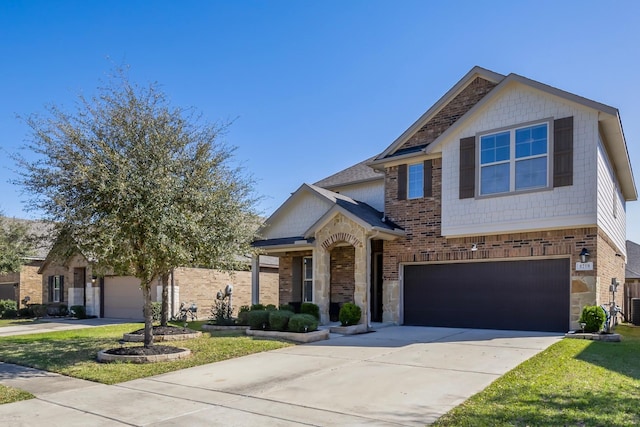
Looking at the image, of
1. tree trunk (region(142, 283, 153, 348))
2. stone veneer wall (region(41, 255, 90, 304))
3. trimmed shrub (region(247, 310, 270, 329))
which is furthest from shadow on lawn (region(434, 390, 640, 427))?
stone veneer wall (region(41, 255, 90, 304))

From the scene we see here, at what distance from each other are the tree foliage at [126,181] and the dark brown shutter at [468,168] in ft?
25.6

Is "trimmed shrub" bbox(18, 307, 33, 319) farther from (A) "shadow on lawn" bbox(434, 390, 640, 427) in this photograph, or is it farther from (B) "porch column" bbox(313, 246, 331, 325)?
(A) "shadow on lawn" bbox(434, 390, 640, 427)

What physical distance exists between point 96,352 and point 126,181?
4.74 meters

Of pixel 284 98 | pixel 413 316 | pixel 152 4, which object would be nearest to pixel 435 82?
pixel 284 98

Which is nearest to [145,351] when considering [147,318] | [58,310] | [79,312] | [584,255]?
[147,318]

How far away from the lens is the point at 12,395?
772 centimetres

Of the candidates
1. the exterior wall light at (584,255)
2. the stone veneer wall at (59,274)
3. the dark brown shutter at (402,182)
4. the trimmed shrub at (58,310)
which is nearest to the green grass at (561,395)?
the exterior wall light at (584,255)

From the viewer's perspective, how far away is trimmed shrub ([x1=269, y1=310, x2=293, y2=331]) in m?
13.8

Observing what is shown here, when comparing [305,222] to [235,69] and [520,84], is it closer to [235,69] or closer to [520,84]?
[235,69]

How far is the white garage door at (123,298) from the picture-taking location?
23.6 m

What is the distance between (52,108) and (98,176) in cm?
197

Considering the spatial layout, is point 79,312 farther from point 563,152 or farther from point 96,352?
point 563,152

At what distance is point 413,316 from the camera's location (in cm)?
1625

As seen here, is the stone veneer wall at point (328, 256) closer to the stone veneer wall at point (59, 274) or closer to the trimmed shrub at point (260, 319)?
the trimmed shrub at point (260, 319)
